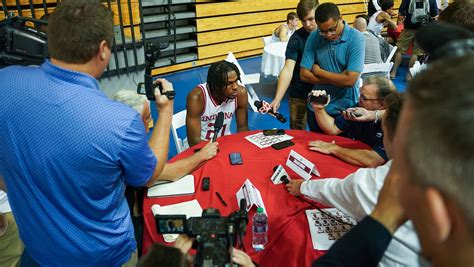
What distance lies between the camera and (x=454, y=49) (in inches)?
24.0

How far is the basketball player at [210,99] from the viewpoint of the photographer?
8.87ft

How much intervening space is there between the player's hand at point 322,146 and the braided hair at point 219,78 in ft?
2.85

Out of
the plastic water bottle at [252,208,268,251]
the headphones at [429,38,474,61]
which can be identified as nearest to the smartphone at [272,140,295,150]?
the plastic water bottle at [252,208,268,251]

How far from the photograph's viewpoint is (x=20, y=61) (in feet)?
6.22

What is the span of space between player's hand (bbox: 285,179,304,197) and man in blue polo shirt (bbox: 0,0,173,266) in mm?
773

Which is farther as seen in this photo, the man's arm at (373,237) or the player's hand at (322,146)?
the player's hand at (322,146)

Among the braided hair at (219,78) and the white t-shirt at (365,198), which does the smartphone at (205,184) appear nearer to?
the white t-shirt at (365,198)

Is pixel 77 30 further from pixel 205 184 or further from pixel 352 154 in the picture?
pixel 352 154

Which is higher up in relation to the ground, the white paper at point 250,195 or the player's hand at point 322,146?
the player's hand at point 322,146

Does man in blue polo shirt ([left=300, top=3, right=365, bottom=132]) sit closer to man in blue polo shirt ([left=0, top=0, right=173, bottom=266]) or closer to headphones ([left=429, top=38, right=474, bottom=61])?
man in blue polo shirt ([left=0, top=0, right=173, bottom=266])

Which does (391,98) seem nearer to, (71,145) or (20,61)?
(71,145)

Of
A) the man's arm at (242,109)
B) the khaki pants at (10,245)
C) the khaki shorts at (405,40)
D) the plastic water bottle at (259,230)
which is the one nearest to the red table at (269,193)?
the plastic water bottle at (259,230)

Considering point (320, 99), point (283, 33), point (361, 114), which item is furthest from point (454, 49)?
point (283, 33)

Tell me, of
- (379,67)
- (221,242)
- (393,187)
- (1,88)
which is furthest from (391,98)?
(379,67)
